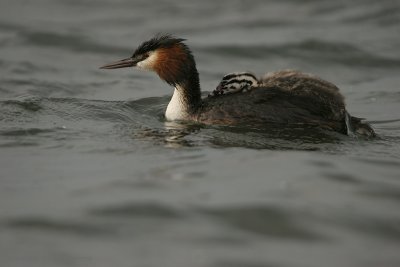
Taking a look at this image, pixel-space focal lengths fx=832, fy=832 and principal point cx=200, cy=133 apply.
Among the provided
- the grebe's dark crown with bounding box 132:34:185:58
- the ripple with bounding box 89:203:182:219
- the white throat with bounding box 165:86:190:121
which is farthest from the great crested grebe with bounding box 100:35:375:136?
the ripple with bounding box 89:203:182:219

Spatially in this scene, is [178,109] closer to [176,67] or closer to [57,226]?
[176,67]

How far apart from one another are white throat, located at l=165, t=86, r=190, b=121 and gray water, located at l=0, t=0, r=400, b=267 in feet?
0.44

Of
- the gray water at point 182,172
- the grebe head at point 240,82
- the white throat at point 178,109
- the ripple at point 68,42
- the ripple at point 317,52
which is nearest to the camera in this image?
the gray water at point 182,172

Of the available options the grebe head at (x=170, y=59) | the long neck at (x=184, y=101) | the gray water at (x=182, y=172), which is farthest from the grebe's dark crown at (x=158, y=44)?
the gray water at (x=182, y=172)

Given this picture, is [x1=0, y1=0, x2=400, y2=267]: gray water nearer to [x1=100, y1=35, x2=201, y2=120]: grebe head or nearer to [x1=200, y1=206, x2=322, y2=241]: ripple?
[x1=200, y1=206, x2=322, y2=241]: ripple

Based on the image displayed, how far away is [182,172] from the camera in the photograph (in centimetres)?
661

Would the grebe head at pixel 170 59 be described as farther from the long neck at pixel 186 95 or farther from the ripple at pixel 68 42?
the ripple at pixel 68 42

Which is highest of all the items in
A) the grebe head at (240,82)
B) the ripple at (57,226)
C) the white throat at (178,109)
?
the grebe head at (240,82)

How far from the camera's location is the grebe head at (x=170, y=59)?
28.9ft

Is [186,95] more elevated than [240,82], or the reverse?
[240,82]

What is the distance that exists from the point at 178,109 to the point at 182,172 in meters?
2.15

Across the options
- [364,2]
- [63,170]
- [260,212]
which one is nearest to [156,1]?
[364,2]

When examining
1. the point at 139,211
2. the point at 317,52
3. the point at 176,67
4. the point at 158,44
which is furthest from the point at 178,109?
the point at 317,52

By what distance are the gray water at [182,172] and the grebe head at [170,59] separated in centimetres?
54
